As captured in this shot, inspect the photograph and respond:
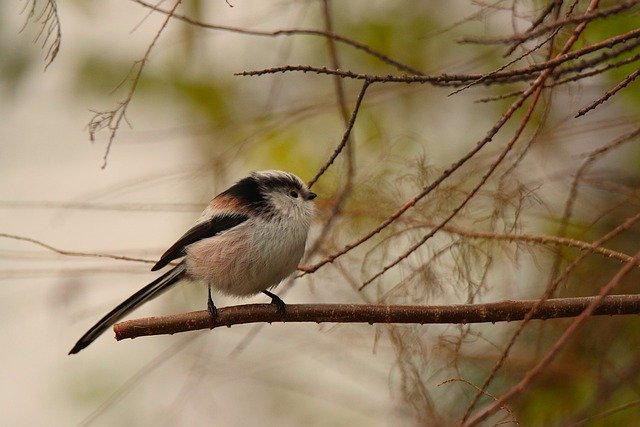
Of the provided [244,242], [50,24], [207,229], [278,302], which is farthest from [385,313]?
[207,229]

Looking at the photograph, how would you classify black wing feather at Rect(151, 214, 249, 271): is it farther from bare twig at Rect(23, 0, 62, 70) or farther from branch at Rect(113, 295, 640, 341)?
bare twig at Rect(23, 0, 62, 70)

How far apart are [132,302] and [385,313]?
1.49 metres

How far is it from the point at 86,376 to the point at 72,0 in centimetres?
266

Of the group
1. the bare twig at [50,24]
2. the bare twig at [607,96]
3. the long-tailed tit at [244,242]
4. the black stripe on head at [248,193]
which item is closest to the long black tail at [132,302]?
the long-tailed tit at [244,242]

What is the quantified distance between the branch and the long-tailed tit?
610mm

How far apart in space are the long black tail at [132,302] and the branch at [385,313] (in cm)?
68

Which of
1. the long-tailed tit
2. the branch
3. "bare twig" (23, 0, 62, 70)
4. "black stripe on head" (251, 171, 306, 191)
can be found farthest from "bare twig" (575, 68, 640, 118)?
"black stripe on head" (251, 171, 306, 191)

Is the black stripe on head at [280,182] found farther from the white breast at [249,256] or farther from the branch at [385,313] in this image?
the branch at [385,313]

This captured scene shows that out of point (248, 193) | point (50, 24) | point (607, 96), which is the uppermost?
point (50, 24)

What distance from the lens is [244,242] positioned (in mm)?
4281

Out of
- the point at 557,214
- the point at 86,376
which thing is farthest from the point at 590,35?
the point at 86,376

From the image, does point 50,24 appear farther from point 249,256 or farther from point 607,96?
point 249,256

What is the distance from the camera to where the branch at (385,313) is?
2.87 m

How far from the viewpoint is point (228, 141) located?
554 cm
